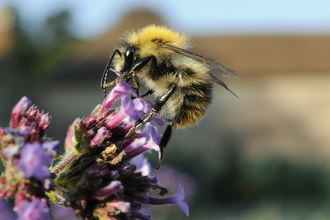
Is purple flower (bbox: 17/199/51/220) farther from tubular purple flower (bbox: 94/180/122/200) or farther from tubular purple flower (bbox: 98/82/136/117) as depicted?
tubular purple flower (bbox: 98/82/136/117)

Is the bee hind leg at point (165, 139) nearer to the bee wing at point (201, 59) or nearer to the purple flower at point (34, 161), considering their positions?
the bee wing at point (201, 59)

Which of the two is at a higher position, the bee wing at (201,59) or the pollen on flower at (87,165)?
the bee wing at (201,59)

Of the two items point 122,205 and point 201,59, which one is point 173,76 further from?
point 122,205

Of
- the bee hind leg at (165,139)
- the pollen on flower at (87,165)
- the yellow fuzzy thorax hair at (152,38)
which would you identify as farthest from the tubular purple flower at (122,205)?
the yellow fuzzy thorax hair at (152,38)

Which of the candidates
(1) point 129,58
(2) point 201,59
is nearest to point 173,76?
(2) point 201,59

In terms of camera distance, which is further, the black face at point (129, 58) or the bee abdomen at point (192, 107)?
the bee abdomen at point (192, 107)

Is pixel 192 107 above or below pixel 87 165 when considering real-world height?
above
